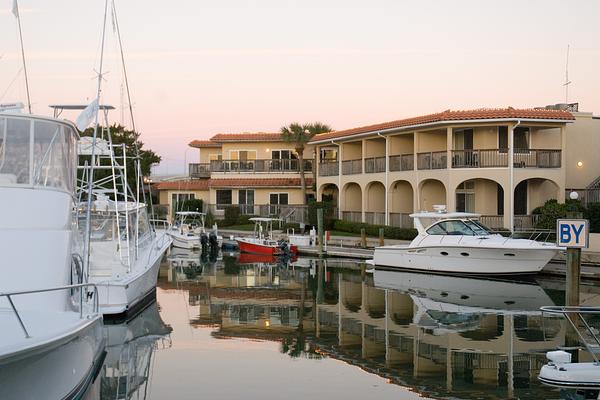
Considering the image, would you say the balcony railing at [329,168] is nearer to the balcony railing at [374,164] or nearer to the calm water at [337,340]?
the balcony railing at [374,164]

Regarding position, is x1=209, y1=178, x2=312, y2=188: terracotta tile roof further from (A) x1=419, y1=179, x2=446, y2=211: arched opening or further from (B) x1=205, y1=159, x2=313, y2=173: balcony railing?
(A) x1=419, y1=179, x2=446, y2=211: arched opening

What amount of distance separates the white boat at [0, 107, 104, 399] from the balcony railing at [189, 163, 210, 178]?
5297cm

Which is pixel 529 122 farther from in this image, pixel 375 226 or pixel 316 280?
pixel 316 280

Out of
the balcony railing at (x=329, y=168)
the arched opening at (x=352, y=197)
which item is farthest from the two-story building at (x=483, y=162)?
the balcony railing at (x=329, y=168)

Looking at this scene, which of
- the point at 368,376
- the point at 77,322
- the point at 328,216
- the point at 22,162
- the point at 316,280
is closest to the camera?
the point at 77,322

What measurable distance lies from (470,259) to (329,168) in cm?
2366

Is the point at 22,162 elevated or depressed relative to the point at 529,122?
depressed

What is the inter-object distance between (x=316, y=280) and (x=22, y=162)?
19767mm

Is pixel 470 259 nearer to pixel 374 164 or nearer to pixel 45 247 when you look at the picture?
pixel 374 164

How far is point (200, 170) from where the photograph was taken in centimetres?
6856

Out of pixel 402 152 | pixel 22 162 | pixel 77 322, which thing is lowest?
pixel 77 322

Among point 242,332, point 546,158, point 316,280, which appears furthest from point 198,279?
point 546,158

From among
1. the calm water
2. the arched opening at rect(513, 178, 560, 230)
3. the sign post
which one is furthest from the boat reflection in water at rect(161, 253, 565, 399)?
the arched opening at rect(513, 178, 560, 230)

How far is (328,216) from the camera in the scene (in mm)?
50875
